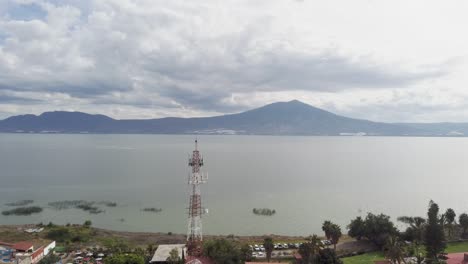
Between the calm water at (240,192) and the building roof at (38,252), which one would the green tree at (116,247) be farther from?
the calm water at (240,192)

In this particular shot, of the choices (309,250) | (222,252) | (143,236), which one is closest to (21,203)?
(143,236)

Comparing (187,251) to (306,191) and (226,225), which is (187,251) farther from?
(306,191)

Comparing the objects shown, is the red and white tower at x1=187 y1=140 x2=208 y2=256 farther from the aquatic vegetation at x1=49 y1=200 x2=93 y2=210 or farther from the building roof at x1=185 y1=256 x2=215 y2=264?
the aquatic vegetation at x1=49 y1=200 x2=93 y2=210

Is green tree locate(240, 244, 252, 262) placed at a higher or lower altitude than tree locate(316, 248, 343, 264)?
lower

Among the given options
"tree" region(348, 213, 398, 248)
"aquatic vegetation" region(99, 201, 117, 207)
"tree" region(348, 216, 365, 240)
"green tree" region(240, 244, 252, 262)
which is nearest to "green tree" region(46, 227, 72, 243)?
"aquatic vegetation" region(99, 201, 117, 207)

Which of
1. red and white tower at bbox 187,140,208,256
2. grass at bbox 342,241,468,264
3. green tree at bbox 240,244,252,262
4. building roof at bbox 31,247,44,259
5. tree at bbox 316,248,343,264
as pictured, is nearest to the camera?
tree at bbox 316,248,343,264

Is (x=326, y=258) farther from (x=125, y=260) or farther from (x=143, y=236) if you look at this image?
(x=143, y=236)

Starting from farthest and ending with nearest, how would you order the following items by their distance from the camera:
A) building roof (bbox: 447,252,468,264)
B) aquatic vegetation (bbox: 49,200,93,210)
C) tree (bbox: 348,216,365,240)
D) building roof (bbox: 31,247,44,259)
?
aquatic vegetation (bbox: 49,200,93,210), tree (bbox: 348,216,365,240), building roof (bbox: 31,247,44,259), building roof (bbox: 447,252,468,264)
